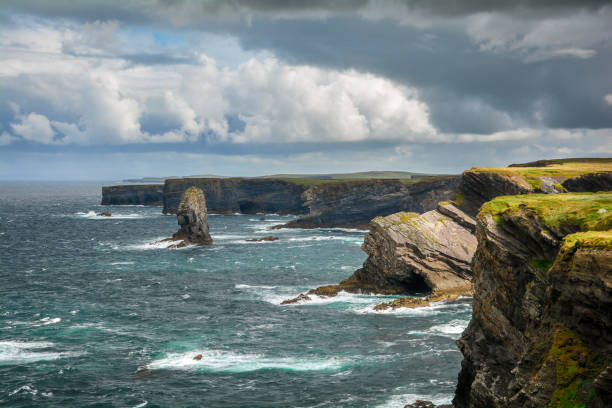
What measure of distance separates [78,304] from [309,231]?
86122 mm

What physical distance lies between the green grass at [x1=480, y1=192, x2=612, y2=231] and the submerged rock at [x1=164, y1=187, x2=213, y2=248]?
297ft

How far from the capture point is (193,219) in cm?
11925

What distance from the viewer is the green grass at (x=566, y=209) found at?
967 inches

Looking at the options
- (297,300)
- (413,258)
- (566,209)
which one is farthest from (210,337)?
(566,209)

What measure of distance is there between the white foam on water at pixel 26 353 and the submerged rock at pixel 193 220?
213 ft

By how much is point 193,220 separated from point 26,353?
7250 centimetres

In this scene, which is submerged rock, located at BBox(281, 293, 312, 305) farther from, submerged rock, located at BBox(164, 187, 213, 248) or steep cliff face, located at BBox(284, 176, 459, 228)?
steep cliff face, located at BBox(284, 176, 459, 228)

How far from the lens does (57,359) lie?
151 feet

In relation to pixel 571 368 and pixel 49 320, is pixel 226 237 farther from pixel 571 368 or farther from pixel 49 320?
pixel 571 368

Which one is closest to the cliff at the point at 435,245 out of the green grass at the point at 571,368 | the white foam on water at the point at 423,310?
the white foam on water at the point at 423,310

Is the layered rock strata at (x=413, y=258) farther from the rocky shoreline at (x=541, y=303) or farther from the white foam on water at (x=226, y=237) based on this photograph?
the white foam on water at (x=226, y=237)

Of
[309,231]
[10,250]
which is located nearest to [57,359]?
[10,250]

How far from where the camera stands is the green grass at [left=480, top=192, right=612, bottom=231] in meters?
24.6

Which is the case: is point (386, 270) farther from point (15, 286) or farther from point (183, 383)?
point (15, 286)
